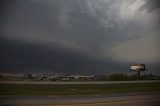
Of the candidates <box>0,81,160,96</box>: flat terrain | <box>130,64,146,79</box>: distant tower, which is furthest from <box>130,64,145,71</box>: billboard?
<box>0,81,160,96</box>: flat terrain

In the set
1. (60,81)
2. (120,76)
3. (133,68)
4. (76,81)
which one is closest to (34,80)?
(60,81)

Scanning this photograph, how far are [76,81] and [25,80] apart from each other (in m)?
5.26

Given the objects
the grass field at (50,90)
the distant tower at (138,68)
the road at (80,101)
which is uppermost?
the distant tower at (138,68)

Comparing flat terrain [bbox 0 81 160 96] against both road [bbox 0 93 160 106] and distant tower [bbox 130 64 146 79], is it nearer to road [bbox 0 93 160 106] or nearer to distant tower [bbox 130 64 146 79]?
road [bbox 0 93 160 106]

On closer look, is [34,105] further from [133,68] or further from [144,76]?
Result: [133,68]

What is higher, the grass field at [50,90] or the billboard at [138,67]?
the billboard at [138,67]

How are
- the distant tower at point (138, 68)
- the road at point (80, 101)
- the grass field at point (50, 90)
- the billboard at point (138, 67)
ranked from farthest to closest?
the billboard at point (138, 67) → the distant tower at point (138, 68) → the grass field at point (50, 90) → the road at point (80, 101)

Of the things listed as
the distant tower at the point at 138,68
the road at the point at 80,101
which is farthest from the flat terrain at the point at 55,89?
the distant tower at the point at 138,68

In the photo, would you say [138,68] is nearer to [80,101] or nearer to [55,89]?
[55,89]

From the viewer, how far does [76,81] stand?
72.6 feet

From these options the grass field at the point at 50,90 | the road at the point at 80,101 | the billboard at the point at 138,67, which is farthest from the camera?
the billboard at the point at 138,67

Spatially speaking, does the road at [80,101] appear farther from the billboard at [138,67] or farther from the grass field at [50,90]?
the billboard at [138,67]

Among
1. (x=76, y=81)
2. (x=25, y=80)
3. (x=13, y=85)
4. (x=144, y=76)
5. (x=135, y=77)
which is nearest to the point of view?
(x=13, y=85)

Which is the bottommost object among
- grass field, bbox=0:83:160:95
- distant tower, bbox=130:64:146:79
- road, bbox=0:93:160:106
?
road, bbox=0:93:160:106
